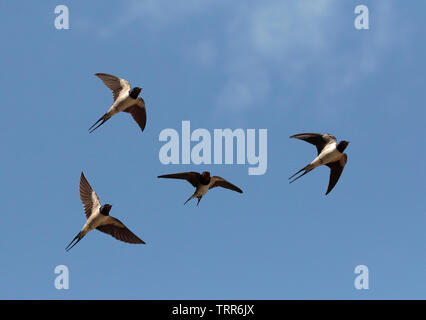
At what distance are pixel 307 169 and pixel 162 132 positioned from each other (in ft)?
14.1

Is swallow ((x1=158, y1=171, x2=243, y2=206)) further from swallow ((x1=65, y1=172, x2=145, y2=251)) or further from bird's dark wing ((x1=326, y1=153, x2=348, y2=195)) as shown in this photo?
bird's dark wing ((x1=326, y1=153, x2=348, y2=195))

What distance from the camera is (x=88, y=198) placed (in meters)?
17.7

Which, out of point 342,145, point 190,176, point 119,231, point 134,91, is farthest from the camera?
point 134,91

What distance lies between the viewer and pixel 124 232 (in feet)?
57.6

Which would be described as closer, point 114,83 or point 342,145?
point 342,145

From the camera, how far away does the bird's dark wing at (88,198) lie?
A: 1747 centimetres

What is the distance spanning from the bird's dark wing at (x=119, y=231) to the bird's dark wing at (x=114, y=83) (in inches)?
173

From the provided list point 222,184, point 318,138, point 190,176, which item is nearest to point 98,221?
point 190,176

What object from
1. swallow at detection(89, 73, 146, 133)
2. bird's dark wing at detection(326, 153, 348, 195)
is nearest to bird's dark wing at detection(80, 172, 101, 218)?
swallow at detection(89, 73, 146, 133)

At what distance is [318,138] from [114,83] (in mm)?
6620

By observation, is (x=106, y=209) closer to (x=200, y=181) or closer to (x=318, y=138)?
(x=200, y=181)

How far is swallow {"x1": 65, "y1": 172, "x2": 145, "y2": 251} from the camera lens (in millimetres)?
17172

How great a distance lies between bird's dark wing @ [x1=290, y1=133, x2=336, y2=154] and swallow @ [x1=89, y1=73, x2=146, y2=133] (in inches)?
203

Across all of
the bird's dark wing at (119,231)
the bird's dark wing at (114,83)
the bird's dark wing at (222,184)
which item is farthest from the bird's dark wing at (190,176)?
the bird's dark wing at (114,83)
